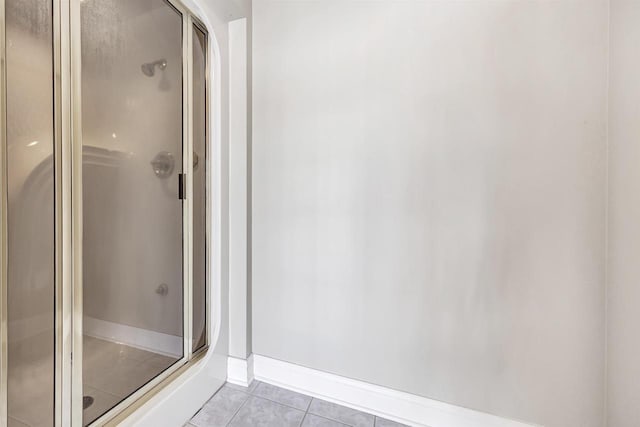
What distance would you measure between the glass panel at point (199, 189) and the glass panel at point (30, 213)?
1.93 feet

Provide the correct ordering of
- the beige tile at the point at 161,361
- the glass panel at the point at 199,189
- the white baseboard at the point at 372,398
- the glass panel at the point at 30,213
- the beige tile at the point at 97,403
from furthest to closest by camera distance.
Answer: the glass panel at the point at 199,189 < the beige tile at the point at 161,361 < the white baseboard at the point at 372,398 < the beige tile at the point at 97,403 < the glass panel at the point at 30,213

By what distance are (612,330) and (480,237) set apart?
533mm

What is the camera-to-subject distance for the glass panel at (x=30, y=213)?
76cm

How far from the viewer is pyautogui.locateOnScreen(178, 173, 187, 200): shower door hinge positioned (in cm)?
133

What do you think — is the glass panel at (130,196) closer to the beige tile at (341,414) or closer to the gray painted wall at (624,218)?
the beige tile at (341,414)

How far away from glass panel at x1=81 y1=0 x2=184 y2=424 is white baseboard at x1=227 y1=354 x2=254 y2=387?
0.94 feet

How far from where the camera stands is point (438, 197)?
1127mm

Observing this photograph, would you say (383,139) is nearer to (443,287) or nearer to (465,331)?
(443,287)

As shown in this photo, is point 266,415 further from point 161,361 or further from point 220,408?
point 161,361

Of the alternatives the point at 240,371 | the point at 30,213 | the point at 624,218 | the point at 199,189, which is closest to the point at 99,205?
the point at 30,213

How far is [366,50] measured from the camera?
123 cm

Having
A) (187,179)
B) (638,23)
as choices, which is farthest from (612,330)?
(187,179)

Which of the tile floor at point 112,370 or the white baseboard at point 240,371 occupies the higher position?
the tile floor at point 112,370

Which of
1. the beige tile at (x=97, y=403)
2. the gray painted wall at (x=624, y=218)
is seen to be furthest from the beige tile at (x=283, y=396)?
the gray painted wall at (x=624, y=218)
